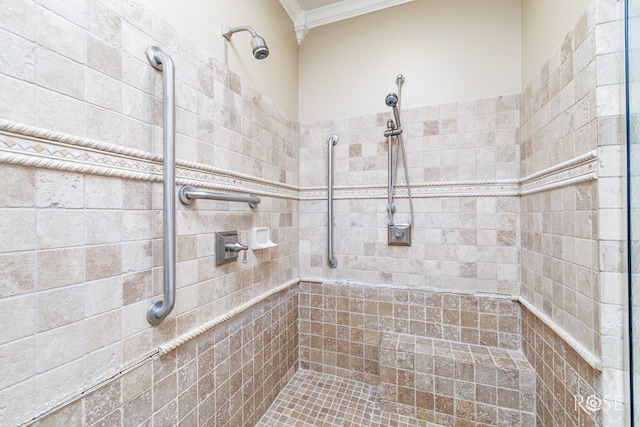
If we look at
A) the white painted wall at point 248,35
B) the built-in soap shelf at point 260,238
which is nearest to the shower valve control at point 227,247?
the built-in soap shelf at point 260,238

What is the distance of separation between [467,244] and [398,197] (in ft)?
1.59

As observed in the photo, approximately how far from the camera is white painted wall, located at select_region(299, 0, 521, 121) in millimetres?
1495

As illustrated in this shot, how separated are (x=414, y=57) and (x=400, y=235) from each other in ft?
3.68

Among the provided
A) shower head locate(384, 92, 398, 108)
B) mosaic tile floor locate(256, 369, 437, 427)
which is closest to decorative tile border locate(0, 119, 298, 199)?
shower head locate(384, 92, 398, 108)

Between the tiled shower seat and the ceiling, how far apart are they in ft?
6.89

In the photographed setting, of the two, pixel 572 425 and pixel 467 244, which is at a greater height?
pixel 467 244

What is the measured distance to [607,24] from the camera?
84 centimetres

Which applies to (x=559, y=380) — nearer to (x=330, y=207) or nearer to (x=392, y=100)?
(x=330, y=207)

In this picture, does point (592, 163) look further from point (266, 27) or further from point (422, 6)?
point (266, 27)

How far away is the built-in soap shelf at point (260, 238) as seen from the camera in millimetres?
1346

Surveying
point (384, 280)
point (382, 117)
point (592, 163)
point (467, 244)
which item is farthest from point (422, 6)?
point (384, 280)

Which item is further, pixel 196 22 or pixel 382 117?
pixel 382 117

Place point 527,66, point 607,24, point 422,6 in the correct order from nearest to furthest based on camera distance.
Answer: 1. point 607,24
2. point 527,66
3. point 422,6

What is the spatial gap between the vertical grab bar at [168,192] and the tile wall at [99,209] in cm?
6
